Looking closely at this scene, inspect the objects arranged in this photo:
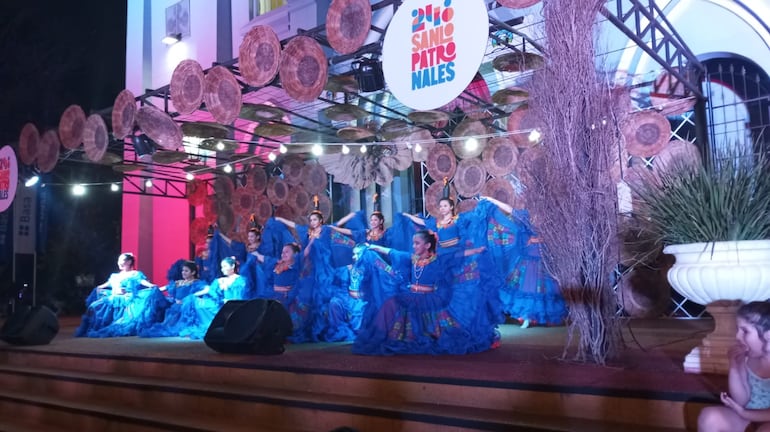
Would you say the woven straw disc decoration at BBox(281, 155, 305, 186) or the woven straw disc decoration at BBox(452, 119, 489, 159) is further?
the woven straw disc decoration at BBox(281, 155, 305, 186)

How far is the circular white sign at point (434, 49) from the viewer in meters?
4.39

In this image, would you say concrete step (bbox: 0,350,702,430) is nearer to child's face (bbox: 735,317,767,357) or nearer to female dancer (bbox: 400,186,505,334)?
child's face (bbox: 735,317,767,357)

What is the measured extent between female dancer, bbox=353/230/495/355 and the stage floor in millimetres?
180

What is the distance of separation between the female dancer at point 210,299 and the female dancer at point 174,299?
0.61ft

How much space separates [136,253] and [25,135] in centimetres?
394

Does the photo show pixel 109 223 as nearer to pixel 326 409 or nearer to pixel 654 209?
pixel 326 409

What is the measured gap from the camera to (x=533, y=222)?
12.9 feet

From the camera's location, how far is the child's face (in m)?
2.36

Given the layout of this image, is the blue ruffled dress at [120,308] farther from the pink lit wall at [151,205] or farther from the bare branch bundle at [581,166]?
the bare branch bundle at [581,166]

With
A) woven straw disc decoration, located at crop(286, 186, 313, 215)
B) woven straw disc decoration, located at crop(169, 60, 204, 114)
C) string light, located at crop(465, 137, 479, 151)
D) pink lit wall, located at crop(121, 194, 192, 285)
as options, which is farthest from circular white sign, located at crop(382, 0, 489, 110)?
pink lit wall, located at crop(121, 194, 192, 285)

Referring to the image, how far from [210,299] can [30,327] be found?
189 cm

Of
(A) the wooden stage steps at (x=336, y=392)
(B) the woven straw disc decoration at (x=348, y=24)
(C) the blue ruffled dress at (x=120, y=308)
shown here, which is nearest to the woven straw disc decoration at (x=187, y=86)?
(B) the woven straw disc decoration at (x=348, y=24)

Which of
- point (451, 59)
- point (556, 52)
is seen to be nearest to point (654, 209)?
point (556, 52)

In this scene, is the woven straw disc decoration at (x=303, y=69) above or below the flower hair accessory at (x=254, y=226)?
above
